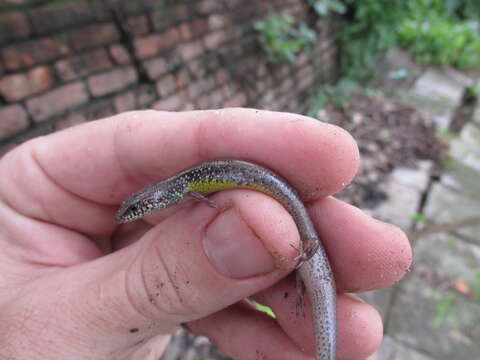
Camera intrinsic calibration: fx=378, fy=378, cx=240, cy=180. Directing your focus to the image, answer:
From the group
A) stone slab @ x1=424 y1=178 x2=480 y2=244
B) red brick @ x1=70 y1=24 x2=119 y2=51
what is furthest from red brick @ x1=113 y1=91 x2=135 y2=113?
stone slab @ x1=424 y1=178 x2=480 y2=244

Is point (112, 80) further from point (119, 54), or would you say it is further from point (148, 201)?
point (148, 201)

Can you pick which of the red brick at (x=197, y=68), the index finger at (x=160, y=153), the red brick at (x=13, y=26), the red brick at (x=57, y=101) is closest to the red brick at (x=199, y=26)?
the red brick at (x=197, y=68)

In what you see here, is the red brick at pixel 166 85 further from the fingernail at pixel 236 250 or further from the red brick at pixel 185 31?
the fingernail at pixel 236 250

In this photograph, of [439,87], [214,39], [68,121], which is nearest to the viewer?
[68,121]

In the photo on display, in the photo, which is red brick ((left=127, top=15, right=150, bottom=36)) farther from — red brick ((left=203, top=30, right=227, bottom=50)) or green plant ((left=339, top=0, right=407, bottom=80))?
green plant ((left=339, top=0, right=407, bottom=80))

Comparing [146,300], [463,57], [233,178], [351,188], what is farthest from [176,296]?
Answer: [463,57]

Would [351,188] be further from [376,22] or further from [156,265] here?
[376,22]

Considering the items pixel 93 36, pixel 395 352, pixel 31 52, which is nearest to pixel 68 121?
pixel 31 52
